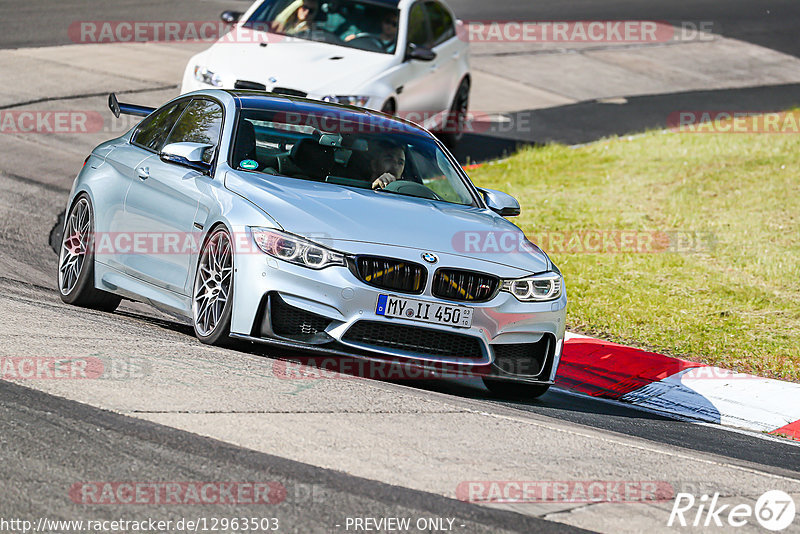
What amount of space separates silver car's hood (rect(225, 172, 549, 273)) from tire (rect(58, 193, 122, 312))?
1564mm

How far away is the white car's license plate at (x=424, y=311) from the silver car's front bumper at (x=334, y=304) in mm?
26

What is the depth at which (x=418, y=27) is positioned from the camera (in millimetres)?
15750

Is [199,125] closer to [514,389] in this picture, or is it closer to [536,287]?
[536,287]

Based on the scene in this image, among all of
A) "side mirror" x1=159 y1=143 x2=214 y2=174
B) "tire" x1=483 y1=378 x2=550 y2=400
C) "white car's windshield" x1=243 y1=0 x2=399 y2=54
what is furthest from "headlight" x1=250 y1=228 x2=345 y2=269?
"white car's windshield" x1=243 y1=0 x2=399 y2=54

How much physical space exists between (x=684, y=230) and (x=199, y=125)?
6733 mm

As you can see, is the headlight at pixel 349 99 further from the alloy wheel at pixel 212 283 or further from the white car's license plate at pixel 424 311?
the white car's license plate at pixel 424 311

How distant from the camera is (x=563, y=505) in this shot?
195 inches

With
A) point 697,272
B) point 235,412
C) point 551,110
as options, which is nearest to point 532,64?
point 551,110

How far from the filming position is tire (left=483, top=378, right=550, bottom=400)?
7805 mm

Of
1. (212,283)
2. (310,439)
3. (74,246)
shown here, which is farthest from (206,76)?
(310,439)

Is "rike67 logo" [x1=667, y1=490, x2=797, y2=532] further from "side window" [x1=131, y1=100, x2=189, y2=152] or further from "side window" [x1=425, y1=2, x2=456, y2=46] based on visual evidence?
"side window" [x1=425, y1=2, x2=456, y2=46]

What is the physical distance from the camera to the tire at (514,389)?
25.6 ft

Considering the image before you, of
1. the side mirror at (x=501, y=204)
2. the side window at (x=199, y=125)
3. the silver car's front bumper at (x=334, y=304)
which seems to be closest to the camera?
the silver car's front bumper at (x=334, y=304)

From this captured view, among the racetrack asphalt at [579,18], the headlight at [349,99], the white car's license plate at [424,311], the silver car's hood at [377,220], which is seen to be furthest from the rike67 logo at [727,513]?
the racetrack asphalt at [579,18]
